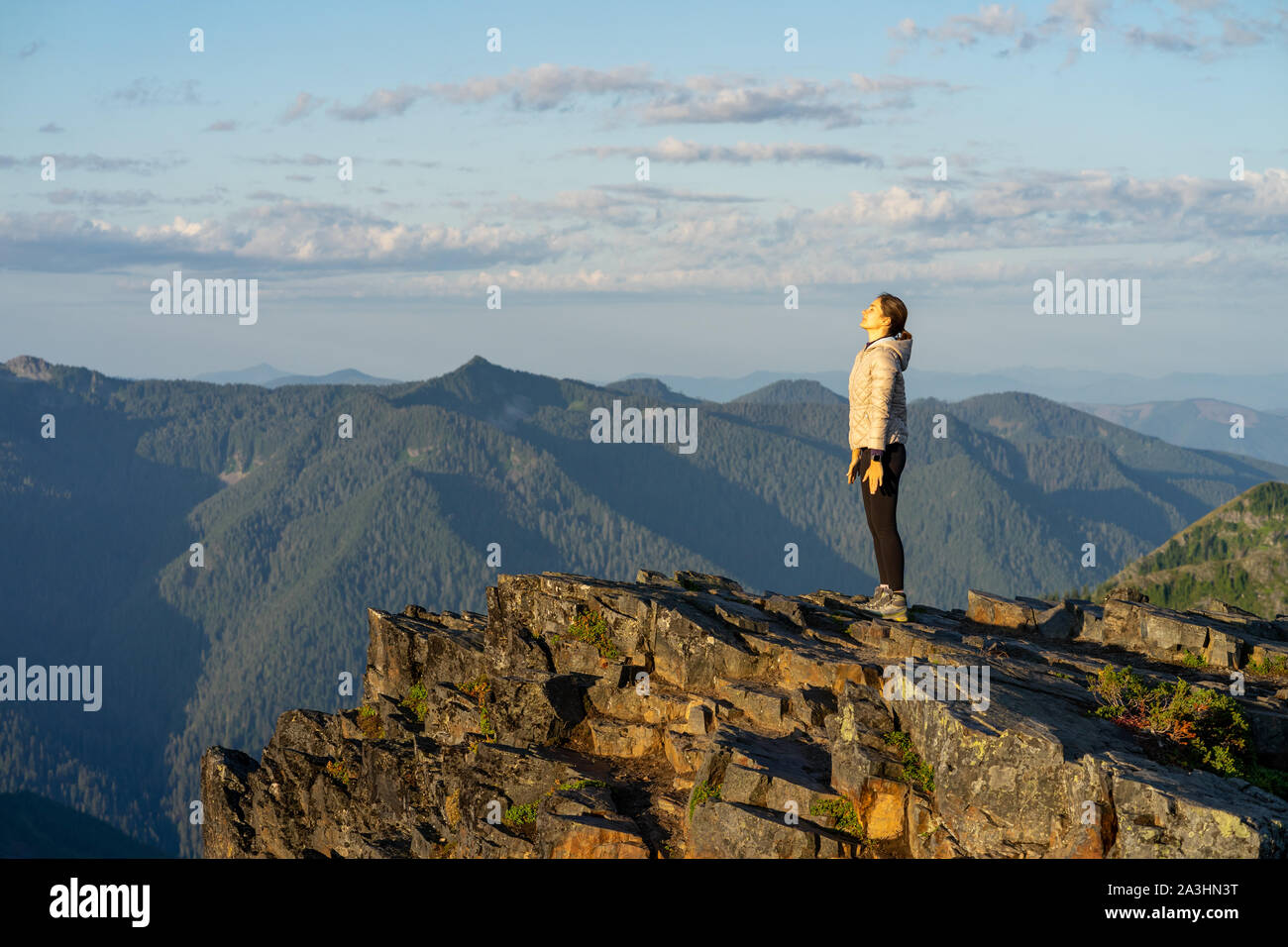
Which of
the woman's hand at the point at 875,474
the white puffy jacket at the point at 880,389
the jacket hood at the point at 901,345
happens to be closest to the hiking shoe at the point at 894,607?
the woman's hand at the point at 875,474

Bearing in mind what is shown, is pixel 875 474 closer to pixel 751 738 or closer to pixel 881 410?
pixel 881 410

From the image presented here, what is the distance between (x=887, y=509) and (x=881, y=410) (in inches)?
110

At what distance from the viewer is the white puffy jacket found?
24.9 meters

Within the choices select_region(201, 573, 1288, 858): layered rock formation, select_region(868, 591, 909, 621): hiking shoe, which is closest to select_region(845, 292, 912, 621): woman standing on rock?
select_region(868, 591, 909, 621): hiking shoe

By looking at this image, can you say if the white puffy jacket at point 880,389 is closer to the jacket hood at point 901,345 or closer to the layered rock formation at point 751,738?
the jacket hood at point 901,345

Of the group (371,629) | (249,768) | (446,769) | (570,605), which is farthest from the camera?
(249,768)

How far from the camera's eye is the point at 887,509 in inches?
1045

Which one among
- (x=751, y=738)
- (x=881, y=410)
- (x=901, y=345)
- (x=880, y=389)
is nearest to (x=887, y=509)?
(x=881, y=410)

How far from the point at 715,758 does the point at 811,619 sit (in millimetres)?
9034
